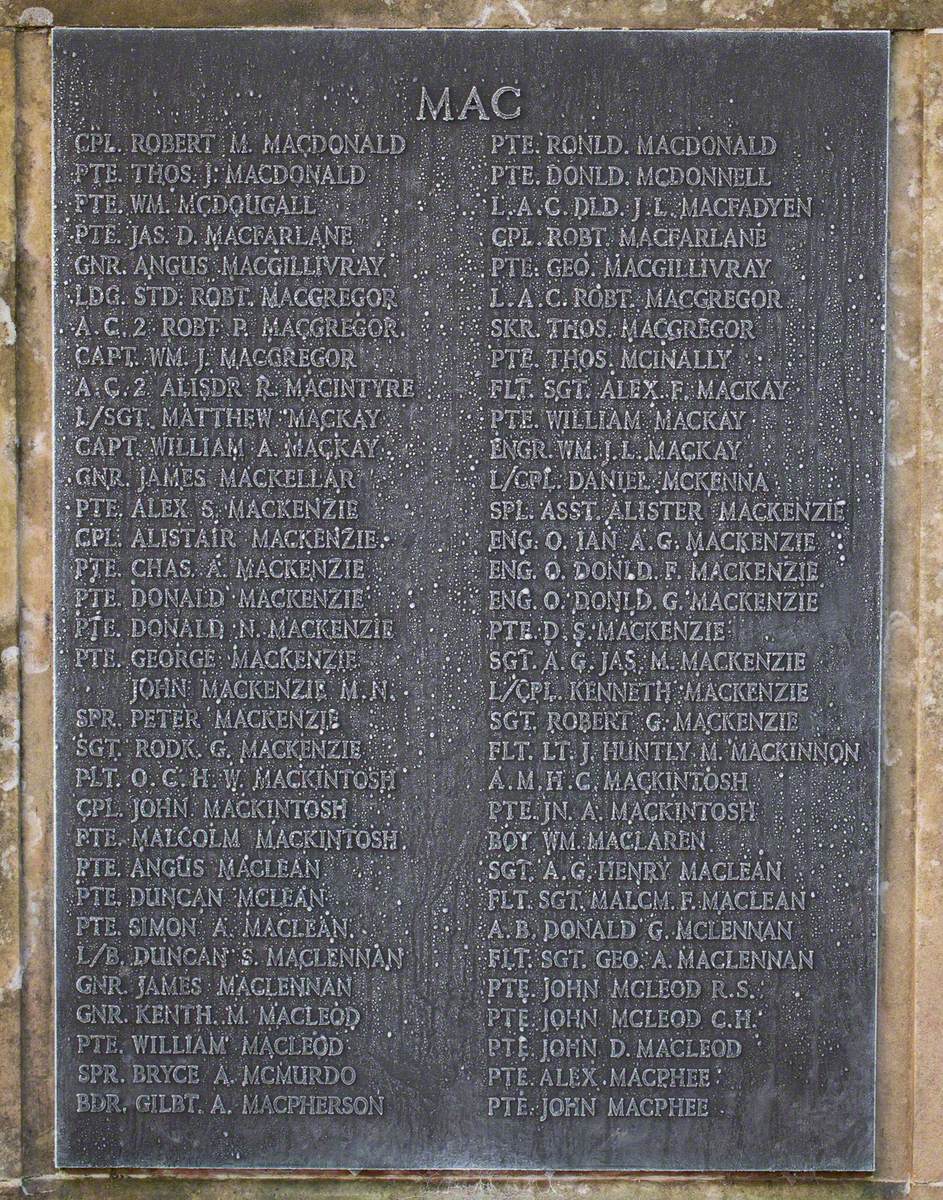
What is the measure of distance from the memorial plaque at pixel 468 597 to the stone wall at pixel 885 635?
0.45 ft

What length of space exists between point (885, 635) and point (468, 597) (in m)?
1.65

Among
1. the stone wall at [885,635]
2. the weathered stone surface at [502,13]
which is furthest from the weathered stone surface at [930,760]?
the weathered stone surface at [502,13]

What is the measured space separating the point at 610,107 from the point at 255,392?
1.72 meters

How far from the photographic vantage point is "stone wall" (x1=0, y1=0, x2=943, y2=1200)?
3.97 m

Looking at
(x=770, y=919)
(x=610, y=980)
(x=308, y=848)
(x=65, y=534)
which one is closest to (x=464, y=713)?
(x=308, y=848)

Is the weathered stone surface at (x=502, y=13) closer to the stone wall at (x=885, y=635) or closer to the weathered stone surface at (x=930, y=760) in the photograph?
the stone wall at (x=885, y=635)

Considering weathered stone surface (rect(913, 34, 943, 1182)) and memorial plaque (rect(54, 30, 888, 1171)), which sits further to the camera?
weathered stone surface (rect(913, 34, 943, 1182))

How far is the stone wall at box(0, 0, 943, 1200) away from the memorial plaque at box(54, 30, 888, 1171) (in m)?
0.14

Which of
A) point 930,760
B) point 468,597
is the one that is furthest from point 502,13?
point 930,760

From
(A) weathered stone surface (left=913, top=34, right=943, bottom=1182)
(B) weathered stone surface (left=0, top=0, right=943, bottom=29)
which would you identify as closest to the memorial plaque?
(B) weathered stone surface (left=0, top=0, right=943, bottom=29)

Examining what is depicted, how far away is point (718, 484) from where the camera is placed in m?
3.95

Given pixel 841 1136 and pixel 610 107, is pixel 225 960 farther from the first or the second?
pixel 610 107

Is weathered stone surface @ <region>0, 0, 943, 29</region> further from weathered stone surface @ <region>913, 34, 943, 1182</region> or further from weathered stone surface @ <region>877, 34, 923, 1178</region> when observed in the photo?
weathered stone surface @ <region>913, 34, 943, 1182</region>

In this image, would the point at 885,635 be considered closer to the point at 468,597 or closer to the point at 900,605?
the point at 900,605
